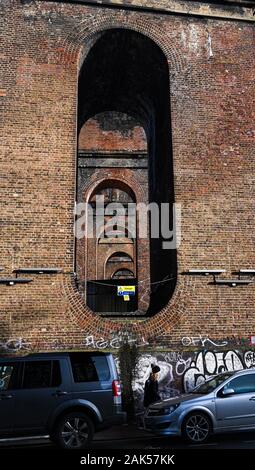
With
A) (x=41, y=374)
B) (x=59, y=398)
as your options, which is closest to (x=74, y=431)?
(x=59, y=398)

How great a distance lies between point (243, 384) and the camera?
791 centimetres

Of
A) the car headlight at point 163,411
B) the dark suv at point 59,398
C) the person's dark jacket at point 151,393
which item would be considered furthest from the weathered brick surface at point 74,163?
the dark suv at point 59,398

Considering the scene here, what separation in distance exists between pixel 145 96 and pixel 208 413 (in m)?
11.4

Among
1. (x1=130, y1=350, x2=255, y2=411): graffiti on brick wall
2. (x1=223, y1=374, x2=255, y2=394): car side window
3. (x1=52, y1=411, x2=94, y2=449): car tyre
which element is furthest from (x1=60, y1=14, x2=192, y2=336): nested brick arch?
(x1=52, y1=411, x2=94, y2=449): car tyre

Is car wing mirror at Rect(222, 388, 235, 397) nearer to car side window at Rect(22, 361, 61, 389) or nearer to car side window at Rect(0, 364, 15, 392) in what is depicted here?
car side window at Rect(22, 361, 61, 389)

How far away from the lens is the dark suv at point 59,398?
6828mm

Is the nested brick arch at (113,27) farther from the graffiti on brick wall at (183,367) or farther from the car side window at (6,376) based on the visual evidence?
the car side window at (6,376)

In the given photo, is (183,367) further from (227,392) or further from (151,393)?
(227,392)

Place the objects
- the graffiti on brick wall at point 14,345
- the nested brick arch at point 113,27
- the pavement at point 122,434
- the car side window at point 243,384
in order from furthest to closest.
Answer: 1. the nested brick arch at point 113,27
2. the graffiti on brick wall at point 14,345
3. the pavement at point 122,434
4. the car side window at point 243,384

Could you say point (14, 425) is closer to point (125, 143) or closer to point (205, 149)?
point (205, 149)

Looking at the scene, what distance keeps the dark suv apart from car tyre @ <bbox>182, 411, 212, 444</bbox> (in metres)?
1.08

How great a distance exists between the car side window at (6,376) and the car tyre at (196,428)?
2.87m
